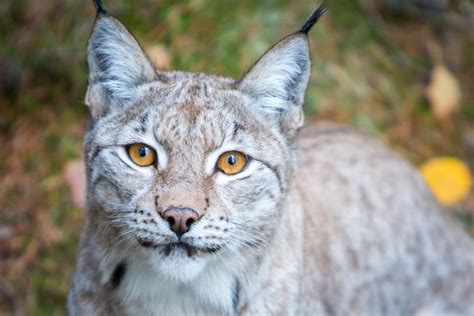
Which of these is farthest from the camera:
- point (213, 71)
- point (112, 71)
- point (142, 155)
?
point (213, 71)

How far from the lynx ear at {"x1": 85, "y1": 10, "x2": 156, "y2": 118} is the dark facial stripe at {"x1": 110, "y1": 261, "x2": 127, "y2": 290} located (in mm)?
743

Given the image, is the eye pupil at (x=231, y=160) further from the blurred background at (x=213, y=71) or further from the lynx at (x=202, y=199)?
the blurred background at (x=213, y=71)

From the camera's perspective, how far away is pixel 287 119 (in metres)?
4.51

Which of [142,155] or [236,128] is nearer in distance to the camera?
[142,155]

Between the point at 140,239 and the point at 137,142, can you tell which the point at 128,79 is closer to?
the point at 137,142

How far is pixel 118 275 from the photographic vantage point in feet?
14.2

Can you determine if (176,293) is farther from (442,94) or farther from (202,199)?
(442,94)

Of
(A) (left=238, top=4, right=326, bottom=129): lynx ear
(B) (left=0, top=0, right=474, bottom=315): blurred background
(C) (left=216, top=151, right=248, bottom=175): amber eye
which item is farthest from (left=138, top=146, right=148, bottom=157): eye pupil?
(B) (left=0, top=0, right=474, bottom=315): blurred background

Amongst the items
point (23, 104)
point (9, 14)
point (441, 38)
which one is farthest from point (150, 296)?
point (441, 38)

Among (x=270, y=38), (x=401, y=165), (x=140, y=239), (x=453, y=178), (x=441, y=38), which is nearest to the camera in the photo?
(x=140, y=239)

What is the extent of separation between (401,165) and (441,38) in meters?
2.69

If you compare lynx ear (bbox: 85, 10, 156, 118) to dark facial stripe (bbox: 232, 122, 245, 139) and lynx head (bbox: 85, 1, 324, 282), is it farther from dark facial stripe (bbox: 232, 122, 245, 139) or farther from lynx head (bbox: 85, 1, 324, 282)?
dark facial stripe (bbox: 232, 122, 245, 139)

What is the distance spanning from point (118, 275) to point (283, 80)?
4.05ft

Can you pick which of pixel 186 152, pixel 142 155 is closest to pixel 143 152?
pixel 142 155
